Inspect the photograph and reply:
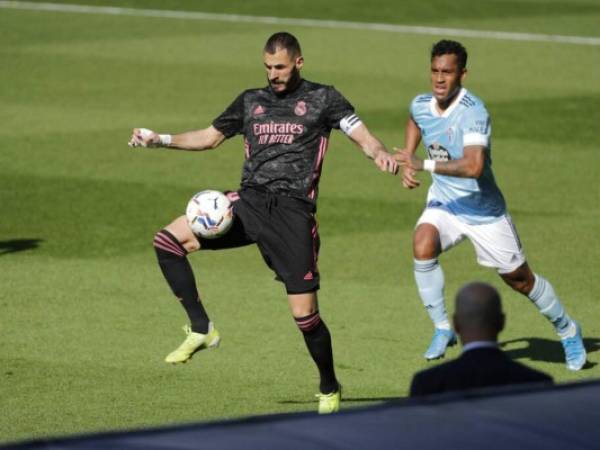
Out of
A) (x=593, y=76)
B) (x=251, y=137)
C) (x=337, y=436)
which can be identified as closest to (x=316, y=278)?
(x=251, y=137)

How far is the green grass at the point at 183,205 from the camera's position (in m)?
11.0

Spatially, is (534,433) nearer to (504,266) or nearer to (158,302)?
(504,266)

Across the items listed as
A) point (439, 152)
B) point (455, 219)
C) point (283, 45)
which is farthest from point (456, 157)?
point (283, 45)

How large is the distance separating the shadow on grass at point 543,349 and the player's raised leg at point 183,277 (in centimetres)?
259

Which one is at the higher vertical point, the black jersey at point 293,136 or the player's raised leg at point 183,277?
the black jersey at point 293,136

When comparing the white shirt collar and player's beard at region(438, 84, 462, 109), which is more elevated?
player's beard at region(438, 84, 462, 109)

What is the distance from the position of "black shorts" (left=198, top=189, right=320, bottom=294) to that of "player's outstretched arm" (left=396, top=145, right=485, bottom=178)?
0.73 metres

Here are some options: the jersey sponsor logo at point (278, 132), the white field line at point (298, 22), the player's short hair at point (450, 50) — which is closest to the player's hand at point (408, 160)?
the jersey sponsor logo at point (278, 132)

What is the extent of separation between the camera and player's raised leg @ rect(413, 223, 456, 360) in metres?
11.4

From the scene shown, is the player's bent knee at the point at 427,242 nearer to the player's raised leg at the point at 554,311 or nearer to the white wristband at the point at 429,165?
the player's raised leg at the point at 554,311

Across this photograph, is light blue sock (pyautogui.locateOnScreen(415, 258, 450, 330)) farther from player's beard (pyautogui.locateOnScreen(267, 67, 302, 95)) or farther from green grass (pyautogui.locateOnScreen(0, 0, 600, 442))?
player's beard (pyautogui.locateOnScreen(267, 67, 302, 95))

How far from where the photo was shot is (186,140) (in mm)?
10859

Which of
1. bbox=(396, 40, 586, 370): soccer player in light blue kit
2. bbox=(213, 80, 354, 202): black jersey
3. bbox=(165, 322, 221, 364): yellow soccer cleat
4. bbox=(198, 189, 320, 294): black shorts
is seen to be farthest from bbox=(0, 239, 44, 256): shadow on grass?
bbox=(213, 80, 354, 202): black jersey

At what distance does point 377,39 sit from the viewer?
1170 inches
